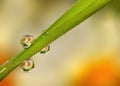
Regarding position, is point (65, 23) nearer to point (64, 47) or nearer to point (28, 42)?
point (28, 42)

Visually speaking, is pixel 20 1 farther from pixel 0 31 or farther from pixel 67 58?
pixel 67 58

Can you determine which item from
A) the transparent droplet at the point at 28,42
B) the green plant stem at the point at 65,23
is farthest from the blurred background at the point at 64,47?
the green plant stem at the point at 65,23

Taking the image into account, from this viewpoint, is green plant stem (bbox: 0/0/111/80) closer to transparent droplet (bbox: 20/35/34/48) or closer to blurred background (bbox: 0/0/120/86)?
transparent droplet (bbox: 20/35/34/48)

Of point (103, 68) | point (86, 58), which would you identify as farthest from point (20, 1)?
point (103, 68)

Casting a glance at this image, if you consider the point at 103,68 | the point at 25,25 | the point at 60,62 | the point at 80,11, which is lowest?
the point at 80,11

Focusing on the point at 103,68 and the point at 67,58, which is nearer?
the point at 103,68

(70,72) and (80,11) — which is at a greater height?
(70,72)

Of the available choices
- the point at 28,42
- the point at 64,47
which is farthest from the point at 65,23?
the point at 64,47

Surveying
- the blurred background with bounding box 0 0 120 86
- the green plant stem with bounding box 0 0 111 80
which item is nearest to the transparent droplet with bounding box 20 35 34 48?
the green plant stem with bounding box 0 0 111 80
